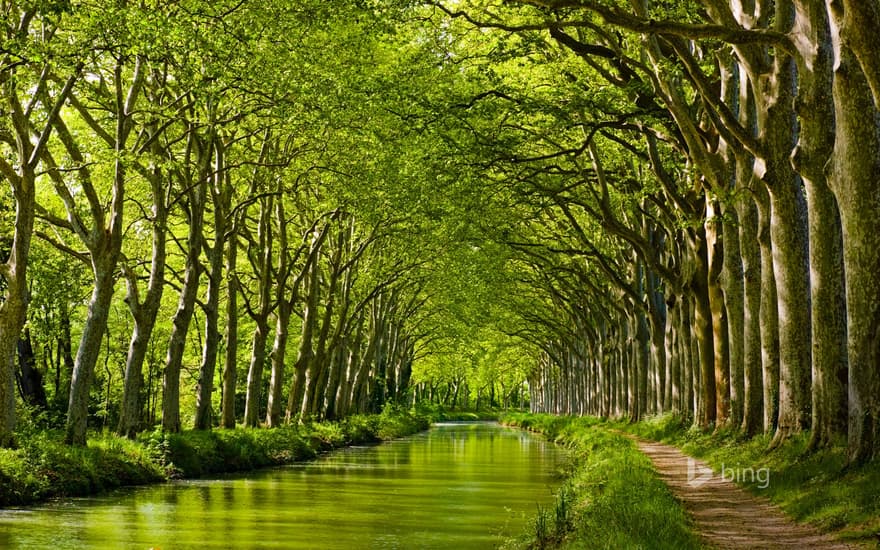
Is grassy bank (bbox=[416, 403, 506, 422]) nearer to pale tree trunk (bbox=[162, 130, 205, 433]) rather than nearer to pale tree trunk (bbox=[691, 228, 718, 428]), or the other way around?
pale tree trunk (bbox=[691, 228, 718, 428])

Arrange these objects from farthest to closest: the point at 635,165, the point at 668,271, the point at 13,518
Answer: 1. the point at 635,165
2. the point at 668,271
3. the point at 13,518

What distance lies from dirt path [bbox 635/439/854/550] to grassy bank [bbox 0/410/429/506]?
36.3 feet

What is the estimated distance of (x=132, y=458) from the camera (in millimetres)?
21969

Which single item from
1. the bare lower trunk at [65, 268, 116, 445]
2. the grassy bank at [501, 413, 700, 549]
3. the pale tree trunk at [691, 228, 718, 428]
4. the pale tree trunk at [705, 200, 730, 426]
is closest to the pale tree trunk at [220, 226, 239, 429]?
the bare lower trunk at [65, 268, 116, 445]

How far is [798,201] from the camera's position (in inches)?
661

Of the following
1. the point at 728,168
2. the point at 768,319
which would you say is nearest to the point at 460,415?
the point at 728,168

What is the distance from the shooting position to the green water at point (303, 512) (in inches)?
539

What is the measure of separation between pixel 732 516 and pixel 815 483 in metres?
1.15

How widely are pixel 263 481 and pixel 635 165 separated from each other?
655 inches

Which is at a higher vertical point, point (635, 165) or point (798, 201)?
point (635, 165)

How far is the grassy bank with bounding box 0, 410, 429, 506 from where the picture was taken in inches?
702

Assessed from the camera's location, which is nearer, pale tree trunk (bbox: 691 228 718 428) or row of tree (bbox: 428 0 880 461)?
row of tree (bbox: 428 0 880 461)

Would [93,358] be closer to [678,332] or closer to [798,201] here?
[798,201]

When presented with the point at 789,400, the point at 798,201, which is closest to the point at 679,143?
the point at 798,201
